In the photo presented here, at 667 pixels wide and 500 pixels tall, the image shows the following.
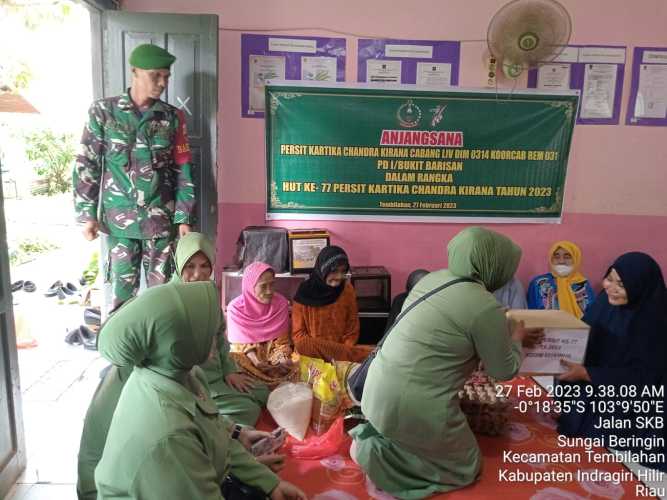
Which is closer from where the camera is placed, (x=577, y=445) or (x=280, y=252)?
(x=577, y=445)

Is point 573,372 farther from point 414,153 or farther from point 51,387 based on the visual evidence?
point 51,387

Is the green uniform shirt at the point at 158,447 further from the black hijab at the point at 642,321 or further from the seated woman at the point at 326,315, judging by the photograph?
the black hijab at the point at 642,321

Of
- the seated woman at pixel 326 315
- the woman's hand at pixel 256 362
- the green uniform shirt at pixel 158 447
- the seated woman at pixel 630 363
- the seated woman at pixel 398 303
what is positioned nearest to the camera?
the green uniform shirt at pixel 158 447

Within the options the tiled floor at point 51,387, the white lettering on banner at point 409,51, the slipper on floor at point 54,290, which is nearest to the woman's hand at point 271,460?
the tiled floor at point 51,387

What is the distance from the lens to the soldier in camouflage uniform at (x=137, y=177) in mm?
2605

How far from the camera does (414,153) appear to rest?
343cm

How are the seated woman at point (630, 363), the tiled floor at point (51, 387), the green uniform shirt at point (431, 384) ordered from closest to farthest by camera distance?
the green uniform shirt at point (431, 384)
the tiled floor at point (51, 387)
the seated woman at point (630, 363)

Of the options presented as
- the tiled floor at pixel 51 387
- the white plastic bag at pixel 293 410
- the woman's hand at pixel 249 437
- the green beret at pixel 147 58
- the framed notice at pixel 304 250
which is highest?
the green beret at pixel 147 58

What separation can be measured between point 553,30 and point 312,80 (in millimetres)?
1500

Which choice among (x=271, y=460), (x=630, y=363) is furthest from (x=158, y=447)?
(x=630, y=363)

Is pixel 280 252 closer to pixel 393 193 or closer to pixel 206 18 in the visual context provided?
pixel 393 193

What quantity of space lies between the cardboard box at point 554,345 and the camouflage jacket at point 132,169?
1.81 meters

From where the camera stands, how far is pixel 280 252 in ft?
10.5

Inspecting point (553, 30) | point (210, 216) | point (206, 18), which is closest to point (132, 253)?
point (210, 216)
